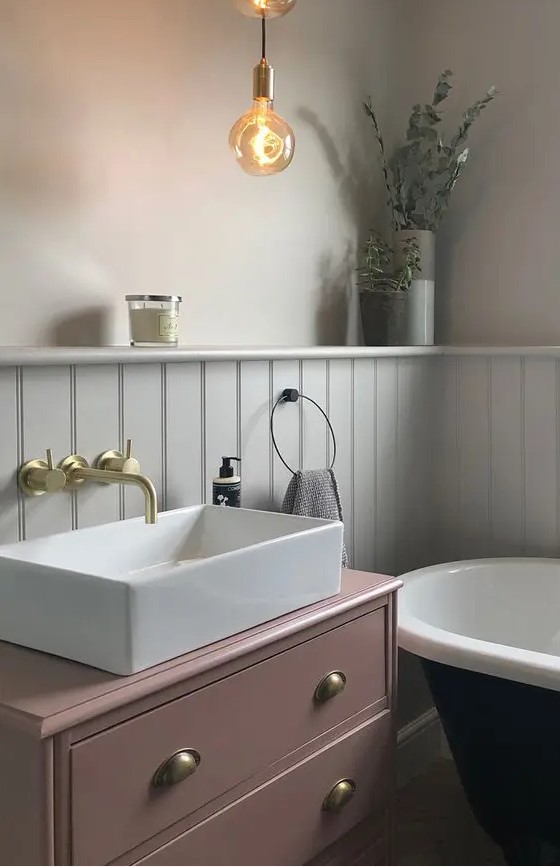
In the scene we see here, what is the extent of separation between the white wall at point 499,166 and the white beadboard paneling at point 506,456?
121mm

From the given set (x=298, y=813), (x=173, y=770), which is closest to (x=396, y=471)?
(x=298, y=813)

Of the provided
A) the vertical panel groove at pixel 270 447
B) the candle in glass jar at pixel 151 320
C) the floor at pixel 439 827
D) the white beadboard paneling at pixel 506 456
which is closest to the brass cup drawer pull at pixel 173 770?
the candle in glass jar at pixel 151 320

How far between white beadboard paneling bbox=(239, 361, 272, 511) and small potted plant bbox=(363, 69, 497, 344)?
654 millimetres

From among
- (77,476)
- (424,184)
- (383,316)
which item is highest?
(424,184)

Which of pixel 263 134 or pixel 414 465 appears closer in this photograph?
pixel 263 134

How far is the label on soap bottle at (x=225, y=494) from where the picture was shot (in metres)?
1.84

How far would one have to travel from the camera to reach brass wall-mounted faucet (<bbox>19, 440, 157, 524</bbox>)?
1.44 metres

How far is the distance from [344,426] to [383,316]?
35 centimetres

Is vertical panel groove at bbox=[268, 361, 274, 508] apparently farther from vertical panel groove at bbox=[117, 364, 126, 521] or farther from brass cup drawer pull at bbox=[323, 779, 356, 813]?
brass cup drawer pull at bbox=[323, 779, 356, 813]

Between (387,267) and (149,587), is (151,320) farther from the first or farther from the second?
(387,267)

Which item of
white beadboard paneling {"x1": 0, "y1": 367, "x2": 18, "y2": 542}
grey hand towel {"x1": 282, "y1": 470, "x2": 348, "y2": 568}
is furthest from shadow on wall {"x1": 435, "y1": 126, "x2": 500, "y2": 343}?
white beadboard paneling {"x1": 0, "y1": 367, "x2": 18, "y2": 542}

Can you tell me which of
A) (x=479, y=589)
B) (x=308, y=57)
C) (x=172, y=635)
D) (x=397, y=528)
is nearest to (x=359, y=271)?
(x=308, y=57)

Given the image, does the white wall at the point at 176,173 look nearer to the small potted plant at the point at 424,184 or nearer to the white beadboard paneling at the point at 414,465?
the small potted plant at the point at 424,184

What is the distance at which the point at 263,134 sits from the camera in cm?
181
